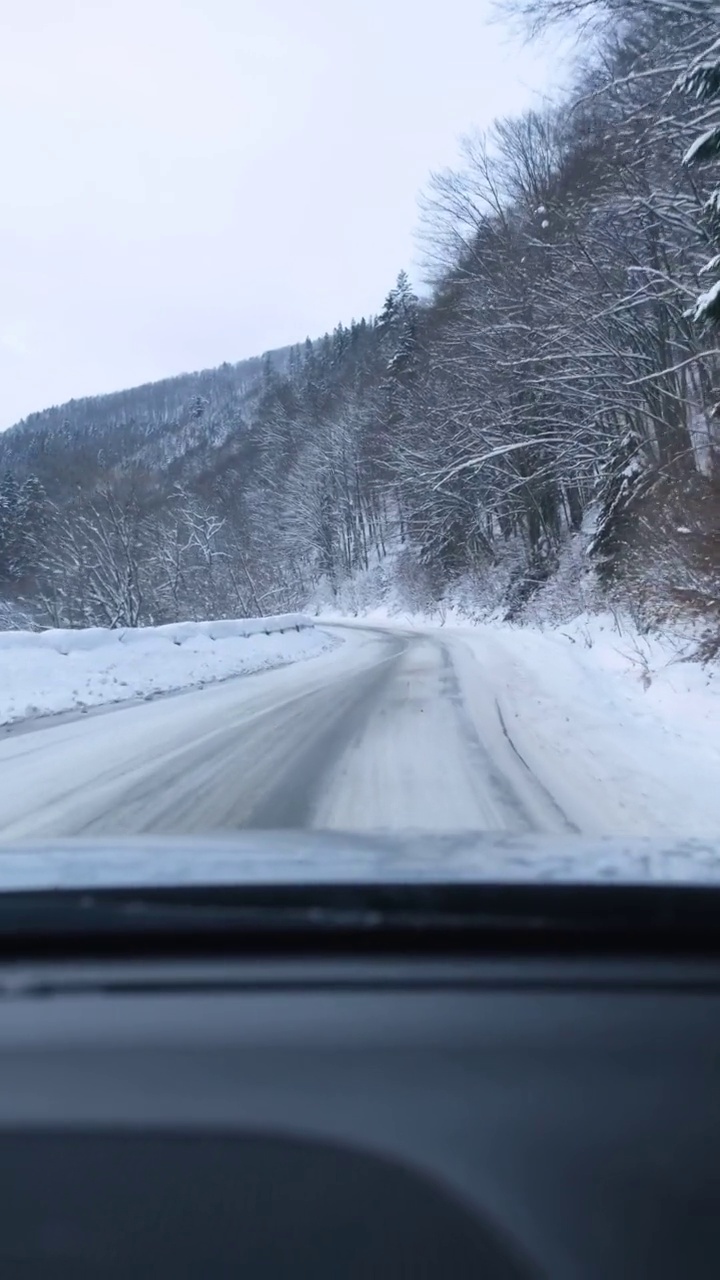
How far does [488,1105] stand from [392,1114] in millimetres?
161

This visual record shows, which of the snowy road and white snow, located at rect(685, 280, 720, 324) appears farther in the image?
white snow, located at rect(685, 280, 720, 324)

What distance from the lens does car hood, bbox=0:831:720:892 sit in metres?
2.43

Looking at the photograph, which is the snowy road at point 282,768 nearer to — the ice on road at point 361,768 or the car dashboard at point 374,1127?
the ice on road at point 361,768

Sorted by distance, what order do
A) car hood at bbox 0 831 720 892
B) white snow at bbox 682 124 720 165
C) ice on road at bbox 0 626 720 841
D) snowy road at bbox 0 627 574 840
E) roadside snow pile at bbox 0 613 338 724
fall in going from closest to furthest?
car hood at bbox 0 831 720 892 → ice on road at bbox 0 626 720 841 → snowy road at bbox 0 627 574 840 → white snow at bbox 682 124 720 165 → roadside snow pile at bbox 0 613 338 724

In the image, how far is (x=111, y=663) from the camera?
18.0 meters

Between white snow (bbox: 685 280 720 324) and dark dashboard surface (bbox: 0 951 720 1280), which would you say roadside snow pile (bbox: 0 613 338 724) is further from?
dark dashboard surface (bbox: 0 951 720 1280)

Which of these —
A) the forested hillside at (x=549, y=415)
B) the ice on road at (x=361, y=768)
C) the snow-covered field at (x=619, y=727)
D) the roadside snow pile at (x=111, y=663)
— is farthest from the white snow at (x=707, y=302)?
the roadside snow pile at (x=111, y=663)

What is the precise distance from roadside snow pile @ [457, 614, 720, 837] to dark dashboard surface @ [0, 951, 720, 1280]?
231 cm

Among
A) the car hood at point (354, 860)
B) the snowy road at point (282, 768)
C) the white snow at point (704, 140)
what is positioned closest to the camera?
the car hood at point (354, 860)

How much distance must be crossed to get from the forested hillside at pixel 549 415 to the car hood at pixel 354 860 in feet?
32.9

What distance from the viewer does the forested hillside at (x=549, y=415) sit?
16438 millimetres

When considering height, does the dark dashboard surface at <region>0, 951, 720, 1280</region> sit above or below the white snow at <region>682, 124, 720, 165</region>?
below

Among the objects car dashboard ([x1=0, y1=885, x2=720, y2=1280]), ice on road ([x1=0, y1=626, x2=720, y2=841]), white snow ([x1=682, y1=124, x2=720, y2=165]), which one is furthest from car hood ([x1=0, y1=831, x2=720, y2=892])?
white snow ([x1=682, y1=124, x2=720, y2=165])

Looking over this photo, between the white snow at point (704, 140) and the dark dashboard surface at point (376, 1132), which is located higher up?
the white snow at point (704, 140)
